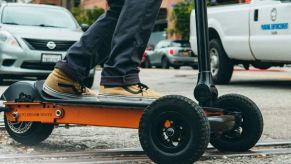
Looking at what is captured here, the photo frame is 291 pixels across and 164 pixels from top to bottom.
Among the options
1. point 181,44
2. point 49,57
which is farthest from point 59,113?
point 181,44

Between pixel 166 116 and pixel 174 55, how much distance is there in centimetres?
2333

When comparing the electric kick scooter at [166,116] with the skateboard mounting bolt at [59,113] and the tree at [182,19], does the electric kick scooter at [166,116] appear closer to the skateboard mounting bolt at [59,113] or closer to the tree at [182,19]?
the skateboard mounting bolt at [59,113]

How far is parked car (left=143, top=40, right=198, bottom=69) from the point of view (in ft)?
85.6

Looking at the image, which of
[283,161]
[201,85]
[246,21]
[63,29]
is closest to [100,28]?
[201,85]

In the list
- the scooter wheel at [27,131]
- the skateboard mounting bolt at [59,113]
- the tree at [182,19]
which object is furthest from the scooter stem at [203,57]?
the tree at [182,19]

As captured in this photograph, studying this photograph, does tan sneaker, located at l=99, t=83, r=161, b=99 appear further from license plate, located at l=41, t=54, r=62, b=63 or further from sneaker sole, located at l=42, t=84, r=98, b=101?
license plate, located at l=41, t=54, r=62, b=63

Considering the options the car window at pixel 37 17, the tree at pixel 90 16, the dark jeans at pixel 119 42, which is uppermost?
the dark jeans at pixel 119 42

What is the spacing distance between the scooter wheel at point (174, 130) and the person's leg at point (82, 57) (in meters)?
0.68

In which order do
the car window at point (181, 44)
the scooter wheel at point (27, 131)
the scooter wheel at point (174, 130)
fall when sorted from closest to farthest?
the scooter wheel at point (174, 130) → the scooter wheel at point (27, 131) → the car window at point (181, 44)

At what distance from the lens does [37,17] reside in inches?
439

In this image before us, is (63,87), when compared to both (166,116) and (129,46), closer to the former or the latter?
(129,46)

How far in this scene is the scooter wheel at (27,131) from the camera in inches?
155

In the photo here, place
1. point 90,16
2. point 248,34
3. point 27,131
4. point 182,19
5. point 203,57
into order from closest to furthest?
point 203,57, point 27,131, point 248,34, point 182,19, point 90,16

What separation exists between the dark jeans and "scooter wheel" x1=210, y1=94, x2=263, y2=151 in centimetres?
49
